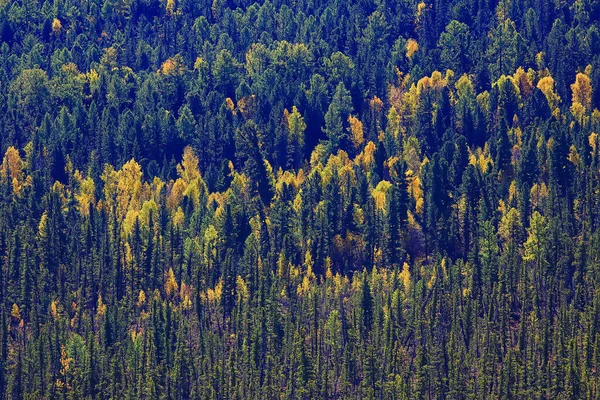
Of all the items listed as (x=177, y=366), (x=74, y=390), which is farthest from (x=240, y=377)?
(x=74, y=390)

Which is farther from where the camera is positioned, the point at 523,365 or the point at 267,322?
the point at 267,322

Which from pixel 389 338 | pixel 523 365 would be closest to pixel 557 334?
pixel 523 365

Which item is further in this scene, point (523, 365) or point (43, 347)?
point (43, 347)

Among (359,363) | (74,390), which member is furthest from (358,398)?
(74,390)

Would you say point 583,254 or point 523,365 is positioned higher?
point 583,254

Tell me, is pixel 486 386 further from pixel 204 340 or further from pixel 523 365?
pixel 204 340

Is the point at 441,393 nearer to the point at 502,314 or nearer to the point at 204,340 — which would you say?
the point at 502,314

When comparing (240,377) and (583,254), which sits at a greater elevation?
(583,254)

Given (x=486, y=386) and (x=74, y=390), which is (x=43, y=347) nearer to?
(x=74, y=390)
